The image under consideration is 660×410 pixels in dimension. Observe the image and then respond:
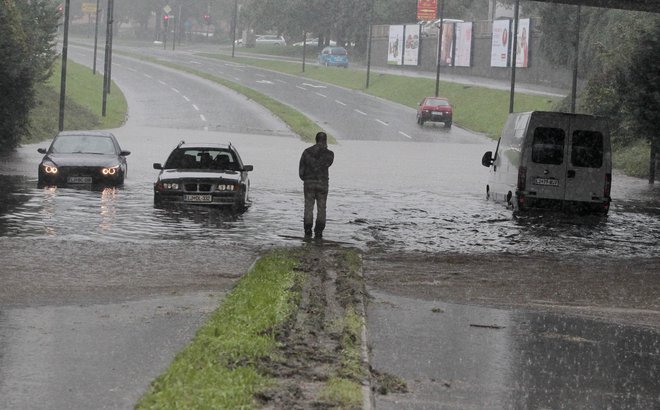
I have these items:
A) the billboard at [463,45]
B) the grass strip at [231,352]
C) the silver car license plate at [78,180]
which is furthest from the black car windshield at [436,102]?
the grass strip at [231,352]

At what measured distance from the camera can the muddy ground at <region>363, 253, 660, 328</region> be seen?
44.8 feet

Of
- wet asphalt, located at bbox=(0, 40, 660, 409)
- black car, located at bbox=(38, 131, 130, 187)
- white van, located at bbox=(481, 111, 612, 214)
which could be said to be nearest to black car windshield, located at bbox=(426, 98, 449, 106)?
wet asphalt, located at bbox=(0, 40, 660, 409)

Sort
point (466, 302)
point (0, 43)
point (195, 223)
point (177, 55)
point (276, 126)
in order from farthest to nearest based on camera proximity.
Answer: point (177, 55) → point (276, 126) → point (0, 43) → point (195, 223) → point (466, 302)

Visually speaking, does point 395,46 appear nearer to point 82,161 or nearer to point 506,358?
point 82,161

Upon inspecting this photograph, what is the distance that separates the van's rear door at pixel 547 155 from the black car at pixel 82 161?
10332 mm

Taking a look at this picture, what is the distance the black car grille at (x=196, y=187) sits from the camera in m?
22.9

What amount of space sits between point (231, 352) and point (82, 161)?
63.6 feet

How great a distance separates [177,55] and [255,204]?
316ft

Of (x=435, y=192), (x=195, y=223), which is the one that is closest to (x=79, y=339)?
(x=195, y=223)

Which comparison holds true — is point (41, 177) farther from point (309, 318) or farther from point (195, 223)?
point (309, 318)

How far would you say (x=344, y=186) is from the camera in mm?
33344

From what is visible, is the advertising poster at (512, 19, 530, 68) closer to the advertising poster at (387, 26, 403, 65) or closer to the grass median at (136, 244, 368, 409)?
the advertising poster at (387, 26, 403, 65)

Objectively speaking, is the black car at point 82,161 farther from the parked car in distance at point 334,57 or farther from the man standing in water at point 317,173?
the parked car in distance at point 334,57

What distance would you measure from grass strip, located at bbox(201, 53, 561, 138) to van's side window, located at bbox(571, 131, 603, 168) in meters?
37.5
